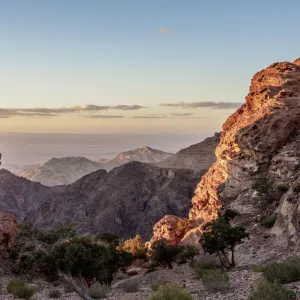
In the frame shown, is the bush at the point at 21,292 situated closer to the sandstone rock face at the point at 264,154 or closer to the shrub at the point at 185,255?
the sandstone rock face at the point at 264,154

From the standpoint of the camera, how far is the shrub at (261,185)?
37.9 m

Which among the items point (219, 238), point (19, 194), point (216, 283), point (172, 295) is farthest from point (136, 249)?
point (19, 194)

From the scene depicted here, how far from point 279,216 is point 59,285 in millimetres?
18772

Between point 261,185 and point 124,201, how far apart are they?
97816mm

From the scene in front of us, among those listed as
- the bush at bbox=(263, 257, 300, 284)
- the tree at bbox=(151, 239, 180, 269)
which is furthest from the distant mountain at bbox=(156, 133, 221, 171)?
the bush at bbox=(263, 257, 300, 284)

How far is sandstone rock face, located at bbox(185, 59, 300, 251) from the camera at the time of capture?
36094 millimetres

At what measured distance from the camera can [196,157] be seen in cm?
16450

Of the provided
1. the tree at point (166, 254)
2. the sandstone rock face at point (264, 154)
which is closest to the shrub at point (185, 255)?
the tree at point (166, 254)

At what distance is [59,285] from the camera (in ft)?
90.9

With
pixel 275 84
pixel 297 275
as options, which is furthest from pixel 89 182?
pixel 297 275

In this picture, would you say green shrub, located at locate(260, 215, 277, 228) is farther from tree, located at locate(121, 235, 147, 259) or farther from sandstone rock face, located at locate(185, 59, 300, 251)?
tree, located at locate(121, 235, 147, 259)

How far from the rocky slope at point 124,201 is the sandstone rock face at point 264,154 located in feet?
224

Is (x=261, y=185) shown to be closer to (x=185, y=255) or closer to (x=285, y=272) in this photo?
(x=185, y=255)

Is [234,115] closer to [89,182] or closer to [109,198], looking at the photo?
[109,198]
